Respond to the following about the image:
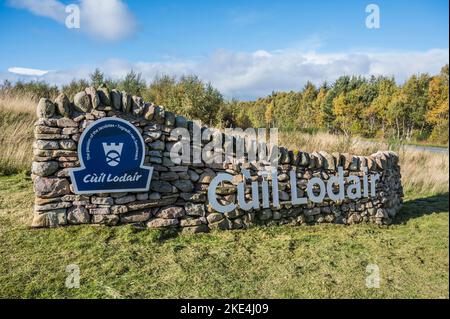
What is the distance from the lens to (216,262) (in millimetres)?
4688

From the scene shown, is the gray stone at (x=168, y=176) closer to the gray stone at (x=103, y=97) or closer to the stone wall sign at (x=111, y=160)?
the stone wall sign at (x=111, y=160)

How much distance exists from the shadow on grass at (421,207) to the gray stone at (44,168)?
650 cm

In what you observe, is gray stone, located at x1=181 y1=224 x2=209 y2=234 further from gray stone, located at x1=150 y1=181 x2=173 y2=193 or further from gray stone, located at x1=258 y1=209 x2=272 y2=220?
gray stone, located at x1=258 y1=209 x2=272 y2=220

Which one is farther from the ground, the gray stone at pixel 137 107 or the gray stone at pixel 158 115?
the gray stone at pixel 137 107

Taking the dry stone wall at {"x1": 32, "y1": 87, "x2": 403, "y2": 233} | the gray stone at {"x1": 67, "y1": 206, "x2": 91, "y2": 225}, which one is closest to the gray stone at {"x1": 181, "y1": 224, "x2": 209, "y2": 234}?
the dry stone wall at {"x1": 32, "y1": 87, "x2": 403, "y2": 233}

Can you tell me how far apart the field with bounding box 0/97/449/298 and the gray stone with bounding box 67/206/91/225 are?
0.34 ft

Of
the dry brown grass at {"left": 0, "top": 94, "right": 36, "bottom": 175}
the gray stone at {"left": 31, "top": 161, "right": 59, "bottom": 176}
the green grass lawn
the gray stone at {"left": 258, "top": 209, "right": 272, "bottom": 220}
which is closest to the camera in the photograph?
the green grass lawn

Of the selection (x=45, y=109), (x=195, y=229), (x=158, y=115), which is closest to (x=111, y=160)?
(x=158, y=115)

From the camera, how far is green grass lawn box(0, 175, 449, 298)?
3988 mm

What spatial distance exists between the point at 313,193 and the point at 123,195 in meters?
3.25

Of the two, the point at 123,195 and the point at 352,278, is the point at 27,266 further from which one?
the point at 352,278

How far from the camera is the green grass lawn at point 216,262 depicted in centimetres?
399

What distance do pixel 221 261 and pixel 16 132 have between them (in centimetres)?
794

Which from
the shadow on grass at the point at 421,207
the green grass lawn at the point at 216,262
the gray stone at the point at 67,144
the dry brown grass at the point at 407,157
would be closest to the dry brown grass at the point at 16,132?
the green grass lawn at the point at 216,262
